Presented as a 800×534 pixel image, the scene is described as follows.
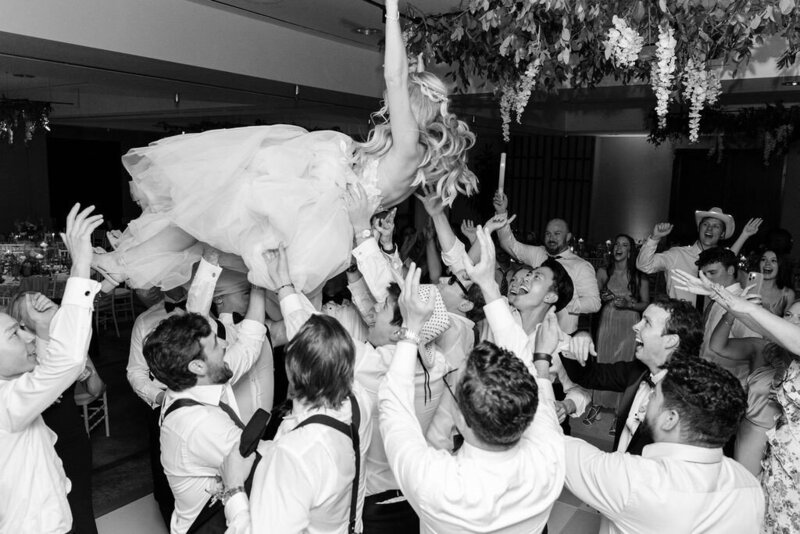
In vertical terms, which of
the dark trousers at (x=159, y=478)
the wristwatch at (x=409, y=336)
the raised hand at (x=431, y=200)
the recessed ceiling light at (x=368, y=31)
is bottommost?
the dark trousers at (x=159, y=478)

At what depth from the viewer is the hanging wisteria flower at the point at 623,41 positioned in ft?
11.6

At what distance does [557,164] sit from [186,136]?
11748 millimetres

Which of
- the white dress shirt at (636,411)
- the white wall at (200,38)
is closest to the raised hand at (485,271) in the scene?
the white dress shirt at (636,411)

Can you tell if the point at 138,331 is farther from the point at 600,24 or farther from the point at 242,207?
the point at 600,24

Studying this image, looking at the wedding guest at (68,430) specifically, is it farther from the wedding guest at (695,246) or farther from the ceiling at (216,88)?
the wedding guest at (695,246)

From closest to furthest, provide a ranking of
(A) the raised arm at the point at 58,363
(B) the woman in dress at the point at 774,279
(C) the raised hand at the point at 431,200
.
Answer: (A) the raised arm at the point at 58,363 → (C) the raised hand at the point at 431,200 → (B) the woman in dress at the point at 774,279

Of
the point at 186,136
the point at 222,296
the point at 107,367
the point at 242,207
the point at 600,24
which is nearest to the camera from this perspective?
the point at 242,207

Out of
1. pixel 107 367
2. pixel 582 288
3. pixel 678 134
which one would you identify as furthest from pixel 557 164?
pixel 107 367

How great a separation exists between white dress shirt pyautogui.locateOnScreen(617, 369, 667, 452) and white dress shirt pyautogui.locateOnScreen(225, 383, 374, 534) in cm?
117

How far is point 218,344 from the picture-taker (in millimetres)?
2283

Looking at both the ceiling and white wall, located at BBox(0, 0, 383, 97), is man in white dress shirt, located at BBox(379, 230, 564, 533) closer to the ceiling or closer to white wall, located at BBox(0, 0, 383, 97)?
the ceiling

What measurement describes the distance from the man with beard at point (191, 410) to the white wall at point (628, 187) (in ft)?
41.3

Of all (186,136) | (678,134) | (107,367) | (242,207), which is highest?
(678,134)

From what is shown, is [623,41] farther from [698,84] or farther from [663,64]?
[698,84]
